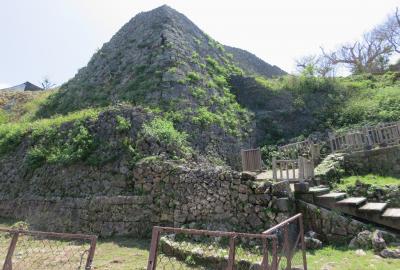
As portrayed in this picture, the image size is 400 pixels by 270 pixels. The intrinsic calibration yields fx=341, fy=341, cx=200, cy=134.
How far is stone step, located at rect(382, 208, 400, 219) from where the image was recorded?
7.66 meters

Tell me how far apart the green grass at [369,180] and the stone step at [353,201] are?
3.08 feet

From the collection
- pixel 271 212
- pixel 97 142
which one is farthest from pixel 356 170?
pixel 97 142

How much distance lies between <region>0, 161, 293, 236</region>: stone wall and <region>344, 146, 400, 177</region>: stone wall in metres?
3.87

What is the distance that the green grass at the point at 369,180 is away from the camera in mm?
9867

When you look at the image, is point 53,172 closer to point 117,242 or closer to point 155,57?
Result: point 117,242

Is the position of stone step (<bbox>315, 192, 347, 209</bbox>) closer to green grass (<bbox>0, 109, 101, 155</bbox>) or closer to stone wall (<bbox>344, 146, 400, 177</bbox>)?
stone wall (<bbox>344, 146, 400, 177</bbox>)

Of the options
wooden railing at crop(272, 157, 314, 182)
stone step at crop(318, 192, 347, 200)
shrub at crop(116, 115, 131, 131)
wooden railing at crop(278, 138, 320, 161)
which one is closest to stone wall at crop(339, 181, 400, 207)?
stone step at crop(318, 192, 347, 200)

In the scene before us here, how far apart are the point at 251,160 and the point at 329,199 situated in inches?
182

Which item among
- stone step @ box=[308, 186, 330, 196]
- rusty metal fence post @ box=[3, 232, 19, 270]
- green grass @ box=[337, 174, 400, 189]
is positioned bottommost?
rusty metal fence post @ box=[3, 232, 19, 270]

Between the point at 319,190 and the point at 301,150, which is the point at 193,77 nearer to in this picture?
the point at 301,150

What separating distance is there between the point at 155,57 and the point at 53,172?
30.8 ft

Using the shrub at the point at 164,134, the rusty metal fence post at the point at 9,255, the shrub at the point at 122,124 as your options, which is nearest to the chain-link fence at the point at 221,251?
the rusty metal fence post at the point at 9,255

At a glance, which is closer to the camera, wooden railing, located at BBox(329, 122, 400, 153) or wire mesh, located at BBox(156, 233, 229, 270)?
wire mesh, located at BBox(156, 233, 229, 270)

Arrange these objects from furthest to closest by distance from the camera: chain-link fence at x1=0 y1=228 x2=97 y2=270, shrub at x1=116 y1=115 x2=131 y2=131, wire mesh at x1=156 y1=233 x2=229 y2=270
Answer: shrub at x1=116 y1=115 x2=131 y2=131
chain-link fence at x1=0 y1=228 x2=97 y2=270
wire mesh at x1=156 y1=233 x2=229 y2=270
